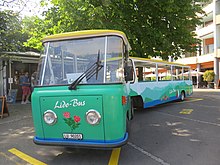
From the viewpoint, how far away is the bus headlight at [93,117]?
4086mm

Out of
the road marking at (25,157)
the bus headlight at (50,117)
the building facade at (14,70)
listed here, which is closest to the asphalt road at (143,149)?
the road marking at (25,157)

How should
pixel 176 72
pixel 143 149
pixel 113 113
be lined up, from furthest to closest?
pixel 176 72 < pixel 143 149 < pixel 113 113

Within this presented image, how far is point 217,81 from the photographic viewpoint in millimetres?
A: 28203

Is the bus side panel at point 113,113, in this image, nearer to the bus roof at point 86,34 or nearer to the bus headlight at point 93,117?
the bus headlight at point 93,117

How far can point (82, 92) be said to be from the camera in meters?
4.16

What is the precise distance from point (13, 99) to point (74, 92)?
1122 centimetres

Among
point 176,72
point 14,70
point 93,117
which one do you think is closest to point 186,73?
point 176,72

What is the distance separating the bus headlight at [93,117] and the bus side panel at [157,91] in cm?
485

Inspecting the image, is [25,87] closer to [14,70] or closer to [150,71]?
[14,70]

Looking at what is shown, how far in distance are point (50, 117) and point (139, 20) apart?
10.4 m

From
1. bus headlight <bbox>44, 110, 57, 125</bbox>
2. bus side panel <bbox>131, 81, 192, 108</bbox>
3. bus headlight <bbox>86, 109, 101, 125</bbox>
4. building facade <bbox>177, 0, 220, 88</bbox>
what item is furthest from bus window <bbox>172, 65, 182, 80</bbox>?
building facade <bbox>177, 0, 220, 88</bbox>

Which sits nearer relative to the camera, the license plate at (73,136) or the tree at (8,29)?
the license plate at (73,136)

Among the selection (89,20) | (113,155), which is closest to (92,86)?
(113,155)

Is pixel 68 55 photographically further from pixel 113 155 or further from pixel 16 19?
pixel 16 19
